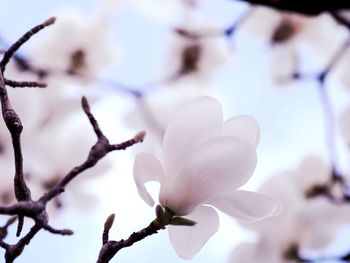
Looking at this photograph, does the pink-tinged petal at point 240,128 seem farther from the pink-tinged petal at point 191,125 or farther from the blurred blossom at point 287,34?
the blurred blossom at point 287,34

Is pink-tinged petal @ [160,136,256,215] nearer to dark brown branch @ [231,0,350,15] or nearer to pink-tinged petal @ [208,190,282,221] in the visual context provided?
pink-tinged petal @ [208,190,282,221]

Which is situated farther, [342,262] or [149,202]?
[342,262]

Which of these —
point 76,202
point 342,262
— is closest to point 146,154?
point 342,262

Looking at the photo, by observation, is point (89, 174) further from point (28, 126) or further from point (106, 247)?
point (106, 247)

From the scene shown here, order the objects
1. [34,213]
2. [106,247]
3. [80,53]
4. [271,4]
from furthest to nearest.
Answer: [80,53] < [271,4] < [106,247] < [34,213]

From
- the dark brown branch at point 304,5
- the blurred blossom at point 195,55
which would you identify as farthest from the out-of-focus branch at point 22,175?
the blurred blossom at point 195,55

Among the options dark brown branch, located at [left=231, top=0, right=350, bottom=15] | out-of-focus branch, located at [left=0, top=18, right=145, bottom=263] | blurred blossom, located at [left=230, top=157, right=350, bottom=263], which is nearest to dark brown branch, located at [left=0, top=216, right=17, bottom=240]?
out-of-focus branch, located at [left=0, top=18, right=145, bottom=263]

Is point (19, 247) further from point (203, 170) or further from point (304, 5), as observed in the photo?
point (304, 5)
